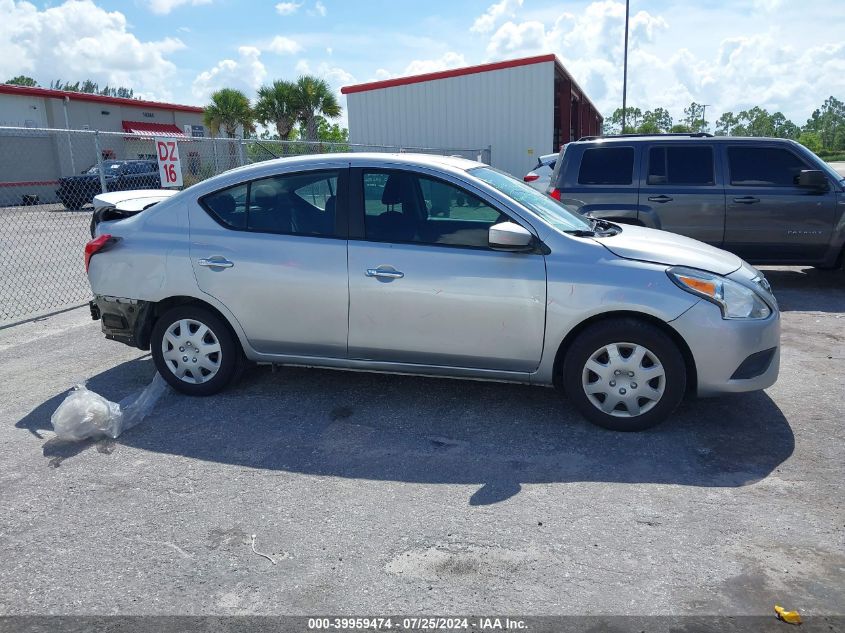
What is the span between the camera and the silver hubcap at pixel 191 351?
4879 mm

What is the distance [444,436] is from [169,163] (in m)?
7.89

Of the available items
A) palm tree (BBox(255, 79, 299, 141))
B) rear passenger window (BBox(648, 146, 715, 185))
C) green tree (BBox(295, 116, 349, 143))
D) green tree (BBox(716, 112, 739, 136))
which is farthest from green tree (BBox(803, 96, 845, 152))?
rear passenger window (BBox(648, 146, 715, 185))

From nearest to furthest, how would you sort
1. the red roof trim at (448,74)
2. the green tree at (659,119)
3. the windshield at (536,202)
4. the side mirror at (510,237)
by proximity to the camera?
the side mirror at (510,237), the windshield at (536,202), the red roof trim at (448,74), the green tree at (659,119)

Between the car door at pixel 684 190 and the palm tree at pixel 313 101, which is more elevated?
the palm tree at pixel 313 101

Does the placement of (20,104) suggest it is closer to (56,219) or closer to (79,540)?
(56,219)

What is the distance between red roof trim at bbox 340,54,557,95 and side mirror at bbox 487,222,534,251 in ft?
63.7

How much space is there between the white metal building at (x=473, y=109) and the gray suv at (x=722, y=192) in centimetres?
1486

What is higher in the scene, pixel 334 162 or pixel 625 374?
pixel 334 162

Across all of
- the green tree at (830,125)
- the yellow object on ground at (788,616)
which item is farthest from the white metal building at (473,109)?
the green tree at (830,125)

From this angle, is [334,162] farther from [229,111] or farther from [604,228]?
[229,111]

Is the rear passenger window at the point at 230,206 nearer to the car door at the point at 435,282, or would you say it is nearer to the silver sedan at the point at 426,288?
the silver sedan at the point at 426,288

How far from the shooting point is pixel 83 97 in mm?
32250

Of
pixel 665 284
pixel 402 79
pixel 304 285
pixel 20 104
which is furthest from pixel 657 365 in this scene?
pixel 20 104

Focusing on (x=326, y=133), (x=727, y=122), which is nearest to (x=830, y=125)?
(x=727, y=122)
